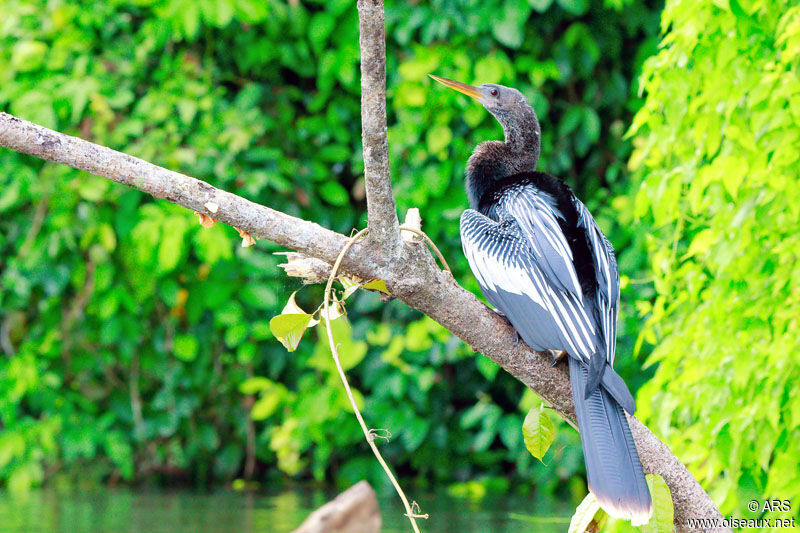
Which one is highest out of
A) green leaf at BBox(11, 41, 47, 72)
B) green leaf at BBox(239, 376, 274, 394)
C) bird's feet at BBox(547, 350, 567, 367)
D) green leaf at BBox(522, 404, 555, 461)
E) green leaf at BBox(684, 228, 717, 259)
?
green leaf at BBox(11, 41, 47, 72)

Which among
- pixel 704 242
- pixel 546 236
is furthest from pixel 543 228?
pixel 704 242

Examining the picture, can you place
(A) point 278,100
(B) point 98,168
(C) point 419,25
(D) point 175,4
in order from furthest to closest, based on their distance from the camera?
(A) point 278,100 < (C) point 419,25 < (D) point 175,4 < (B) point 98,168

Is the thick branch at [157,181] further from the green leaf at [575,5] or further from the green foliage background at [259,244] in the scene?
the green leaf at [575,5]

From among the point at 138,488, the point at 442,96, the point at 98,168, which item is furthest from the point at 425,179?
the point at 98,168

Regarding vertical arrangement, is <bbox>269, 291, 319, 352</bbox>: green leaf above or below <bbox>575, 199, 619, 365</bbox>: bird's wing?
below

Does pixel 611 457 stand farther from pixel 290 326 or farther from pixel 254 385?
pixel 254 385

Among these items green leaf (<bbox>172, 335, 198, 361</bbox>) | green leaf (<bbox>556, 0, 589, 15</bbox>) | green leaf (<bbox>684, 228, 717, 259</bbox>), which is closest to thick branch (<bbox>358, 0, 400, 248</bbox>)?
green leaf (<bbox>684, 228, 717, 259</bbox>)

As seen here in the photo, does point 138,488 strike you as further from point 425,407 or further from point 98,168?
point 98,168

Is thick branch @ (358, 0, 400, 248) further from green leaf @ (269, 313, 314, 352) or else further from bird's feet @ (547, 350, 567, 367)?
bird's feet @ (547, 350, 567, 367)

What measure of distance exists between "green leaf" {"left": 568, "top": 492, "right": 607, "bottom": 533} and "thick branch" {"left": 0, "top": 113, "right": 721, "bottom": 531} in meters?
0.09

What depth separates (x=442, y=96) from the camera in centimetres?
327

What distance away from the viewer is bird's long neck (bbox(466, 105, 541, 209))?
5.44 ft

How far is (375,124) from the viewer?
1113mm

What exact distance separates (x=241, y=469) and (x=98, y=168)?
2.69 m
